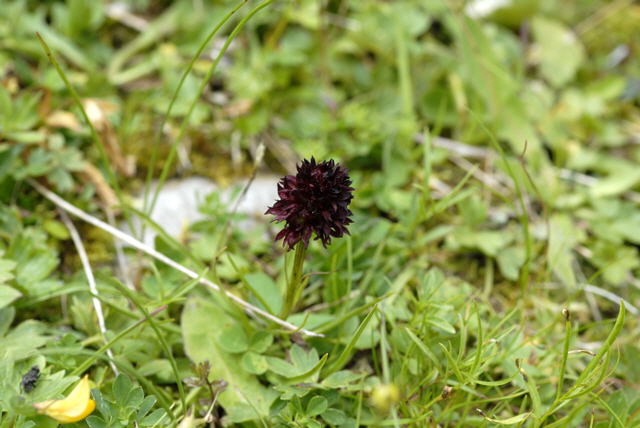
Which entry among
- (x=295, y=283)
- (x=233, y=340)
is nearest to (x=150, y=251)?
(x=233, y=340)

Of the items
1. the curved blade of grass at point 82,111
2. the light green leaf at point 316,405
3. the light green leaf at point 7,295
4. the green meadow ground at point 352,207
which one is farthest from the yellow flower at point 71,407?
the curved blade of grass at point 82,111

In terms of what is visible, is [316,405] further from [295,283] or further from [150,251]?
[150,251]

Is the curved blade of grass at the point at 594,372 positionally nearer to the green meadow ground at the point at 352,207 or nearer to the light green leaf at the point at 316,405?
the green meadow ground at the point at 352,207

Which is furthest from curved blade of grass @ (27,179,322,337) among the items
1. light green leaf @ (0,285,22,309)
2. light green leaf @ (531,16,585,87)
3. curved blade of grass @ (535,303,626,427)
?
light green leaf @ (531,16,585,87)

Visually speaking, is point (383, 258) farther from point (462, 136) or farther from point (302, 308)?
point (462, 136)

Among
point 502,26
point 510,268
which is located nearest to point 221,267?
point 510,268

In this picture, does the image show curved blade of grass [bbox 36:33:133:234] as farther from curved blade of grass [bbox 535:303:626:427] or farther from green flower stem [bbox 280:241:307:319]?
curved blade of grass [bbox 535:303:626:427]
